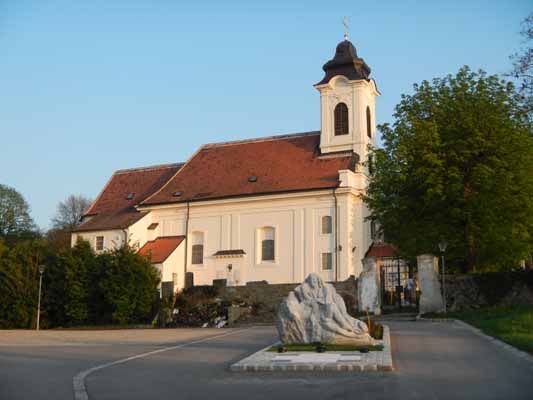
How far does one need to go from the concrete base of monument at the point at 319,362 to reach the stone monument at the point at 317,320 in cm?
77

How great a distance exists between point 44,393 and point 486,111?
24123mm

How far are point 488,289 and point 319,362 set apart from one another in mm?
16491

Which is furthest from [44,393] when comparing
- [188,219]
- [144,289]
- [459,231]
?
[188,219]

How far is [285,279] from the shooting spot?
4325 centimetres

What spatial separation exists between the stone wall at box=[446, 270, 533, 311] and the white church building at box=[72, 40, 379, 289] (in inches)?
567

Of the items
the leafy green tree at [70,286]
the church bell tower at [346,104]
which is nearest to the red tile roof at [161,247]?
the leafy green tree at [70,286]

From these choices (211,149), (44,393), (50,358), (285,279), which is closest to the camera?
(44,393)

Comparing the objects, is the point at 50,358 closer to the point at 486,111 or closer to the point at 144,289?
→ the point at 144,289

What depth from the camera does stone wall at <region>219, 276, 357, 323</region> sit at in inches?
1232

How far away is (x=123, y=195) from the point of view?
53.9 meters

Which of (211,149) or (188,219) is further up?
(211,149)

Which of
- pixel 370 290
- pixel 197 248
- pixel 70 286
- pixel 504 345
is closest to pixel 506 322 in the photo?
pixel 504 345

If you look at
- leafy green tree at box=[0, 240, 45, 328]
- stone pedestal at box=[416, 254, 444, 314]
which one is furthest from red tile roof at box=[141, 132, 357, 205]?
stone pedestal at box=[416, 254, 444, 314]

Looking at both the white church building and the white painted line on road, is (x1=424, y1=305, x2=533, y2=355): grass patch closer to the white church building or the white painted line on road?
the white painted line on road
